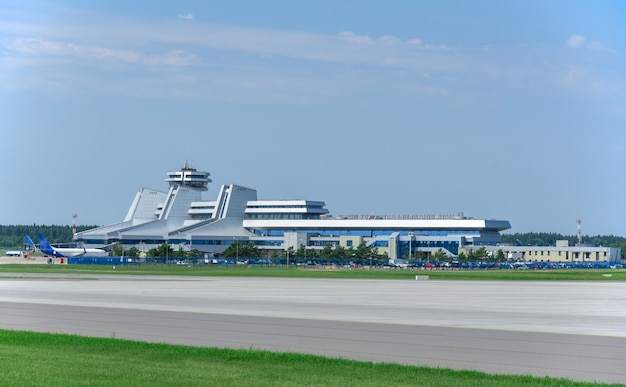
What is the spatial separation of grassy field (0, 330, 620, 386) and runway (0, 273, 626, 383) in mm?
1952

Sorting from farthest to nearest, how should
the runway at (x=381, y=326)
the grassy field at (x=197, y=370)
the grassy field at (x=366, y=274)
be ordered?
the grassy field at (x=366, y=274)
the runway at (x=381, y=326)
the grassy field at (x=197, y=370)

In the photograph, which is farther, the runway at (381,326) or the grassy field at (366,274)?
the grassy field at (366,274)

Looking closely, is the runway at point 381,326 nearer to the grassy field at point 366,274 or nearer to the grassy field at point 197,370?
the grassy field at point 197,370

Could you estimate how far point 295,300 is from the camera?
6081 centimetres

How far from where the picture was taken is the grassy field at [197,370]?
23.3 meters

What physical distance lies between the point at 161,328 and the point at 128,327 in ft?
4.59

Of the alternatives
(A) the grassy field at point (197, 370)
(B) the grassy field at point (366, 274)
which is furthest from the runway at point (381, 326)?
(B) the grassy field at point (366, 274)

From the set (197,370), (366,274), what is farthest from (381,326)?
(366,274)

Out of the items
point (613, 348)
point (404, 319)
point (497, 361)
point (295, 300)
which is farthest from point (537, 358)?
point (295, 300)

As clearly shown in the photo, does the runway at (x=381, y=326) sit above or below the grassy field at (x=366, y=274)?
above

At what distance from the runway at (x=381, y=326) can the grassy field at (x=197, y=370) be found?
195cm

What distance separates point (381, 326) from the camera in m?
39.8

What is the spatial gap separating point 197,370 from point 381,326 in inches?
618

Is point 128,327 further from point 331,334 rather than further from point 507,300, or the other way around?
point 507,300
